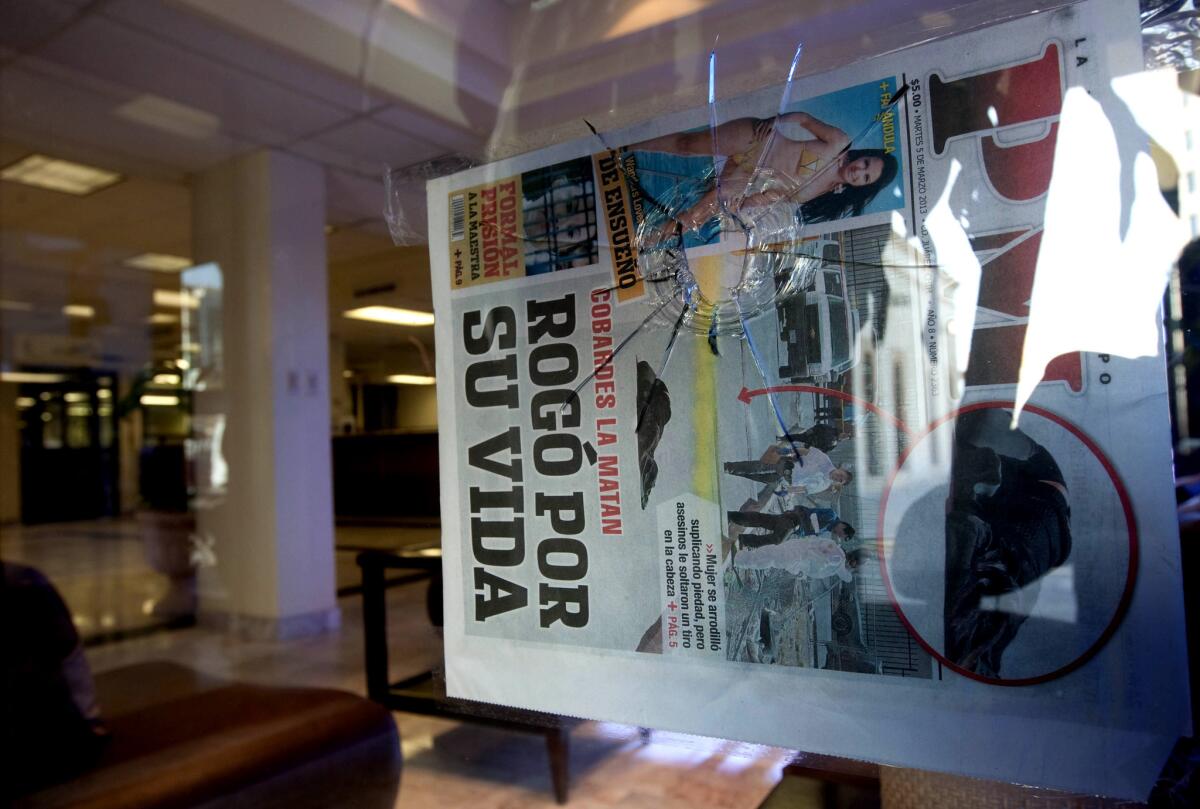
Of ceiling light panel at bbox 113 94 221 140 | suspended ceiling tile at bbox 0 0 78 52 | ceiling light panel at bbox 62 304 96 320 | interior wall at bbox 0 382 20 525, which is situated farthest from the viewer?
interior wall at bbox 0 382 20 525

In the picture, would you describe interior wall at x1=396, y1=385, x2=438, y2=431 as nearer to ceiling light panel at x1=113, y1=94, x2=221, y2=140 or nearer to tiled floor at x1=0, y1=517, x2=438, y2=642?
tiled floor at x1=0, y1=517, x2=438, y2=642

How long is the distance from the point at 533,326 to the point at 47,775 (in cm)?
71

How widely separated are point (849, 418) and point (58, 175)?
2460 mm

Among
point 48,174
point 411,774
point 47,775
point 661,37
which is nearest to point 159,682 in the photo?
point 47,775

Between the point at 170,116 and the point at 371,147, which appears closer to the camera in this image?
the point at 371,147

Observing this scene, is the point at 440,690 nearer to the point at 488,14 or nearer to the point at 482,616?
the point at 482,616

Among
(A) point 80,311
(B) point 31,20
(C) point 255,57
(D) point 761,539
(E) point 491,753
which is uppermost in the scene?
(A) point 80,311

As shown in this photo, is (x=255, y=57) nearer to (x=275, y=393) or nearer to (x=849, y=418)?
(x=275, y=393)

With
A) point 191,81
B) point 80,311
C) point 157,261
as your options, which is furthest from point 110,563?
point 191,81

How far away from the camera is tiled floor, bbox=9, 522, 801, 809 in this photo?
0.33 m

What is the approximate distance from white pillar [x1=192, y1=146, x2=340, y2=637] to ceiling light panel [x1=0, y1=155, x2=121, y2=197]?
2.46ft

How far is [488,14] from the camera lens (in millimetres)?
415

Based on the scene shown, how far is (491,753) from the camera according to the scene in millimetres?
480

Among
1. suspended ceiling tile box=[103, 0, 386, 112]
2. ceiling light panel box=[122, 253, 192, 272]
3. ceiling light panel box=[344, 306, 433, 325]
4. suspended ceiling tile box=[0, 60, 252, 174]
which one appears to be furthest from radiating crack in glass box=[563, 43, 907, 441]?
ceiling light panel box=[122, 253, 192, 272]
